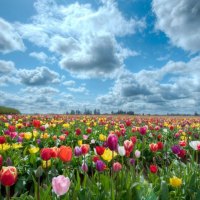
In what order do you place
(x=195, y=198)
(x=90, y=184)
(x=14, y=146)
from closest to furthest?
(x=195, y=198), (x=90, y=184), (x=14, y=146)

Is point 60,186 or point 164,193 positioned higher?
point 60,186

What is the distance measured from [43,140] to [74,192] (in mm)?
5074

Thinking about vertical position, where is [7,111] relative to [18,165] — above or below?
above

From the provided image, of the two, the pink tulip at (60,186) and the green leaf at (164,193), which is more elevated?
the pink tulip at (60,186)

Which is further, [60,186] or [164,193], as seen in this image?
[164,193]

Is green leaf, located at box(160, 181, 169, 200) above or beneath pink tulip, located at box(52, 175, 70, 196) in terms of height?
beneath

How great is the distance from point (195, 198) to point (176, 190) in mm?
448

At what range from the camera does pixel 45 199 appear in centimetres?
317

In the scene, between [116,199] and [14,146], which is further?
[14,146]

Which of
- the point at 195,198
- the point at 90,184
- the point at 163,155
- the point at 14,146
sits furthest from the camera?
the point at 163,155

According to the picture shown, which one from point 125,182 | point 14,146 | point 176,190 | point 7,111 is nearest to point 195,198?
point 176,190

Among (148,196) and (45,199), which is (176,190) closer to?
(148,196)

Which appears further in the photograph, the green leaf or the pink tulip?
the green leaf

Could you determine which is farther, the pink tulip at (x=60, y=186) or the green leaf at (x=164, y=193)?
the green leaf at (x=164, y=193)
